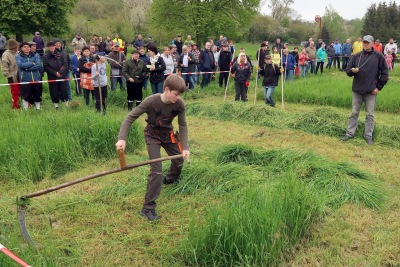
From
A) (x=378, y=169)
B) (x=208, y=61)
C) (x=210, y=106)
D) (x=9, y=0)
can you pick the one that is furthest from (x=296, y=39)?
(x=378, y=169)

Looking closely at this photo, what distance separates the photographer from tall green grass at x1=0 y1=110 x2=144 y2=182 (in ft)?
17.6

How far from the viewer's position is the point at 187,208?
442 centimetres

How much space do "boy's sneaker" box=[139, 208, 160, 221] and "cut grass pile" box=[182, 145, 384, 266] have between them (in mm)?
491

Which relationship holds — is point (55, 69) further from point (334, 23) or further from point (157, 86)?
point (334, 23)

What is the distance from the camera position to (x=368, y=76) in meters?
7.07

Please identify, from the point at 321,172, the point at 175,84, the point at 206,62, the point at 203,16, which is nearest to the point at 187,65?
the point at 206,62

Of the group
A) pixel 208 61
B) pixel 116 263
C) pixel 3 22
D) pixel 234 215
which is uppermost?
pixel 3 22

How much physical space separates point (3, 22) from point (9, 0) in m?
1.58

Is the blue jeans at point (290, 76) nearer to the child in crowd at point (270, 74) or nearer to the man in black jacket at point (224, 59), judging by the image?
the man in black jacket at point (224, 59)

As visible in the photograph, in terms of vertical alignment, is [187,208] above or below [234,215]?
below

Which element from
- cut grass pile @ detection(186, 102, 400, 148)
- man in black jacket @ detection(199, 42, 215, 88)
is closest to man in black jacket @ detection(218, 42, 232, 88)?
man in black jacket @ detection(199, 42, 215, 88)

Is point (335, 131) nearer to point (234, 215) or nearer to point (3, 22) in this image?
point (234, 215)

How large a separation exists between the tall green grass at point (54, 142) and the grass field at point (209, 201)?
0.02 meters

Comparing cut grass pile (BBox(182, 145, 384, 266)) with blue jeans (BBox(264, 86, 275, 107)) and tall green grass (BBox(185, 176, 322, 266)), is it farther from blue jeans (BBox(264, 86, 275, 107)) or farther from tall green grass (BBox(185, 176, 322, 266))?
blue jeans (BBox(264, 86, 275, 107))
